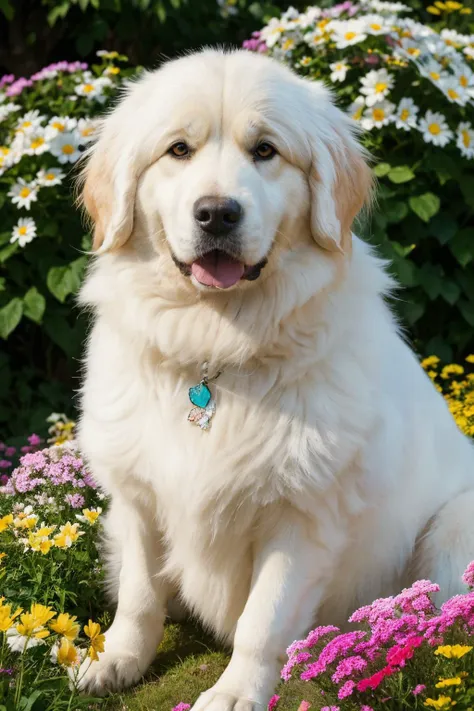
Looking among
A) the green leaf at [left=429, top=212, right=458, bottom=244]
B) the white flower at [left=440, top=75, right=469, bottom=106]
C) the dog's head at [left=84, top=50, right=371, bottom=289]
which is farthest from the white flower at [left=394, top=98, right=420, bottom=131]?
the dog's head at [left=84, top=50, right=371, bottom=289]

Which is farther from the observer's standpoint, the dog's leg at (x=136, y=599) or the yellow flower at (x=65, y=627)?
the dog's leg at (x=136, y=599)

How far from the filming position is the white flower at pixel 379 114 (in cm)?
453

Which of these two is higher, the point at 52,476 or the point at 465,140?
the point at 465,140

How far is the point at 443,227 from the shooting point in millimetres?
4758

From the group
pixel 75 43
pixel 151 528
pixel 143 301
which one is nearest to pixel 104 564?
pixel 151 528

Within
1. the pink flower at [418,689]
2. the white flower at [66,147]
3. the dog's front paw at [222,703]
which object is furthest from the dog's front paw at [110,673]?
the white flower at [66,147]

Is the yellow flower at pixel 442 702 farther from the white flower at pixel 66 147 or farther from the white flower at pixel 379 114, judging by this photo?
the white flower at pixel 66 147

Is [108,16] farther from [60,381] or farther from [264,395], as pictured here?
[264,395]

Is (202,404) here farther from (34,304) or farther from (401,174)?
(401,174)

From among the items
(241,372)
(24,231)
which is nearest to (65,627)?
(241,372)

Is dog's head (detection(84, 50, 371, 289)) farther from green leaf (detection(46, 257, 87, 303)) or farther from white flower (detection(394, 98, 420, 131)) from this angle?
white flower (detection(394, 98, 420, 131))

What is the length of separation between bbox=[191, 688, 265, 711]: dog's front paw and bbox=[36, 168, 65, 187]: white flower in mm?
2705

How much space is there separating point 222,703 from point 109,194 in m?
1.45

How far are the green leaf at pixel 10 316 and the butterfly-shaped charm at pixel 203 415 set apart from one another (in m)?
2.06
